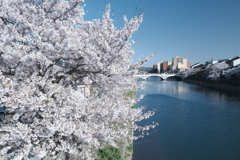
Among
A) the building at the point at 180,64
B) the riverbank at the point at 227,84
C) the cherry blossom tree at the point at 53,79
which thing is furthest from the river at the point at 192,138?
the building at the point at 180,64

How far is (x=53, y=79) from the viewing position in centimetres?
505

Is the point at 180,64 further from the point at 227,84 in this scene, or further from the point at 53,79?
the point at 53,79

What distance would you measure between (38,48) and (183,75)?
73136 mm

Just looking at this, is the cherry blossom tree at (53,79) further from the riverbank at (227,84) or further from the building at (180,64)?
the building at (180,64)

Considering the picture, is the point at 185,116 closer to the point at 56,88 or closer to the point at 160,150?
the point at 160,150

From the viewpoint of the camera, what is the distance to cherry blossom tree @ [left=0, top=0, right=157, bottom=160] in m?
3.93

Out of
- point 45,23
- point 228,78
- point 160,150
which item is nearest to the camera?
point 45,23

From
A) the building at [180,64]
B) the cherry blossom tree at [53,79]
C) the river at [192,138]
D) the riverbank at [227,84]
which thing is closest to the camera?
the cherry blossom tree at [53,79]

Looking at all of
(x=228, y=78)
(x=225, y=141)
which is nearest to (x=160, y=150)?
(x=225, y=141)

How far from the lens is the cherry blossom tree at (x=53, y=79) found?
12.9 ft

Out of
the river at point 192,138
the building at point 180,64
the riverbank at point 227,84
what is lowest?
the river at point 192,138

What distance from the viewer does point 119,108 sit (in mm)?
5207

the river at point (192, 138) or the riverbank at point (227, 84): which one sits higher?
the riverbank at point (227, 84)

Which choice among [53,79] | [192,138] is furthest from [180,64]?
Answer: [53,79]
